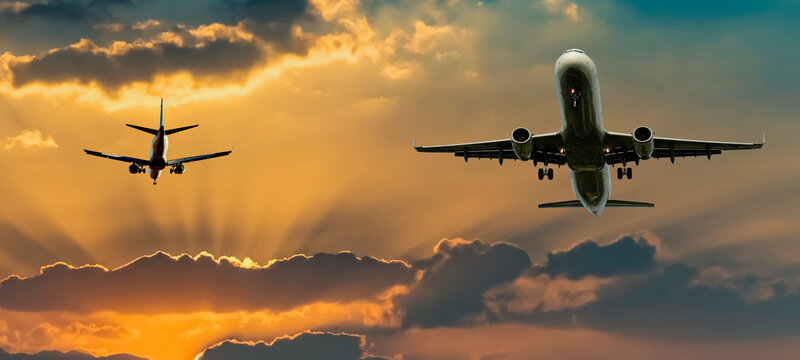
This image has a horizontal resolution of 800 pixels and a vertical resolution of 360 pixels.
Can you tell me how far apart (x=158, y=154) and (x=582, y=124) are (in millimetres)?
48438

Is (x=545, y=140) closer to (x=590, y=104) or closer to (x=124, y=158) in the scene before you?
(x=590, y=104)

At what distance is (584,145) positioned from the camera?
8994cm

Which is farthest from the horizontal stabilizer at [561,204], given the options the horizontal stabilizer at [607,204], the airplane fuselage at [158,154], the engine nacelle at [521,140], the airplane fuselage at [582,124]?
the airplane fuselage at [158,154]

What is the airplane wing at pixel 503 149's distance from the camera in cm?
9300

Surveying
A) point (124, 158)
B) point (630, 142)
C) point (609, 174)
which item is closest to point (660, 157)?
point (609, 174)

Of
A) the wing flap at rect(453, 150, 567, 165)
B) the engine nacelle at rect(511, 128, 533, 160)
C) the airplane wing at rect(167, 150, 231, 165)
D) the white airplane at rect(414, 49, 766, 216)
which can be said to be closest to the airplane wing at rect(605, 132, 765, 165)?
the white airplane at rect(414, 49, 766, 216)

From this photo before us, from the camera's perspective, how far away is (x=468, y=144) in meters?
98.3

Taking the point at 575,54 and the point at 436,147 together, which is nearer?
the point at 575,54

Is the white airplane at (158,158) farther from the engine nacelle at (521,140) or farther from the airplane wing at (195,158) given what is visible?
the engine nacelle at (521,140)

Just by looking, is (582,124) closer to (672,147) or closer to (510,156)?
(672,147)

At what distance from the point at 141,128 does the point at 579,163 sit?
51.2 metres

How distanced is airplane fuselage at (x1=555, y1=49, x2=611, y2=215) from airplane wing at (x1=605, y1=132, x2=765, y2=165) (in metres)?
1.33

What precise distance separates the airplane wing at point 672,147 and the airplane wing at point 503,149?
4.66 metres

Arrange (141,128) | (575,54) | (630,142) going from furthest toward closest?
(141,128) → (630,142) → (575,54)
